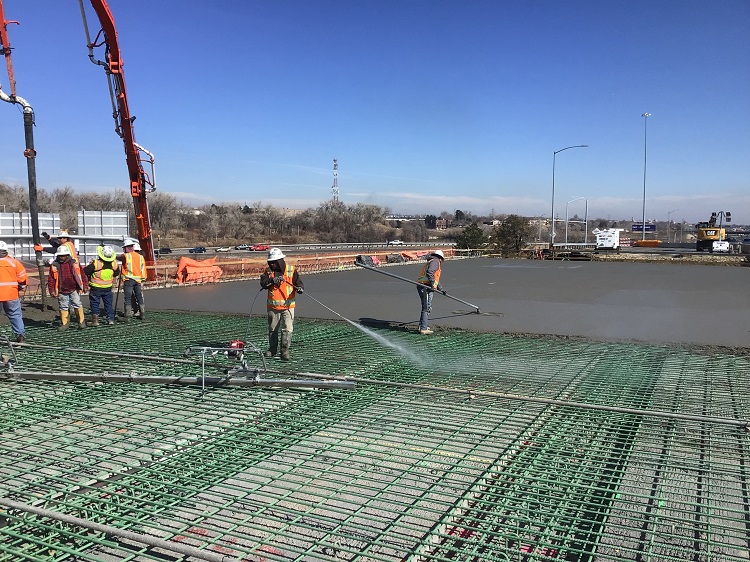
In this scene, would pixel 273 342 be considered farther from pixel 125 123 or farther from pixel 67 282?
pixel 125 123

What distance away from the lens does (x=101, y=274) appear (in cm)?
1065

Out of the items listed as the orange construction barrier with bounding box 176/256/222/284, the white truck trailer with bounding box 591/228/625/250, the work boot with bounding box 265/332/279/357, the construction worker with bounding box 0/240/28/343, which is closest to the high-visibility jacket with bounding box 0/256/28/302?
the construction worker with bounding box 0/240/28/343

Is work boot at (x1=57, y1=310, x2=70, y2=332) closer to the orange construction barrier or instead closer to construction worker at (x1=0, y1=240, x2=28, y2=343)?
construction worker at (x1=0, y1=240, x2=28, y2=343)

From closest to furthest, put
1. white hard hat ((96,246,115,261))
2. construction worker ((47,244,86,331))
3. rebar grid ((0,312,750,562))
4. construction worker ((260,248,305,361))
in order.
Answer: rebar grid ((0,312,750,562)), construction worker ((260,248,305,361)), construction worker ((47,244,86,331)), white hard hat ((96,246,115,261))

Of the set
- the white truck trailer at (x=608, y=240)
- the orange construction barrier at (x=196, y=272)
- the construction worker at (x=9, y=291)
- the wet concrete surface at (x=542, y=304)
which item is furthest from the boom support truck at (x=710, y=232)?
the construction worker at (x=9, y=291)

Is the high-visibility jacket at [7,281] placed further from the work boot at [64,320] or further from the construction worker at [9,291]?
the work boot at [64,320]

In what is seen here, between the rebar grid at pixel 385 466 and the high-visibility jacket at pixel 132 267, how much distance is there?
3.46 m

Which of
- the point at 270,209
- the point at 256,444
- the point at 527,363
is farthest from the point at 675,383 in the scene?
the point at 270,209

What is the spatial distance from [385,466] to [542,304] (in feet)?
37.8

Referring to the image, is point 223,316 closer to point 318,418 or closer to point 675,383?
point 318,418

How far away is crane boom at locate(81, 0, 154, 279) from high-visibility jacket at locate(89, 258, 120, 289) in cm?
708

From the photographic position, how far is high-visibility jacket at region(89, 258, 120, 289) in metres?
10.6

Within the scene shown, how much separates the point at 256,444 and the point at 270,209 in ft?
286

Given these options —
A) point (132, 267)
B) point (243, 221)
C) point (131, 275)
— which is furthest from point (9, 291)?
point (243, 221)
